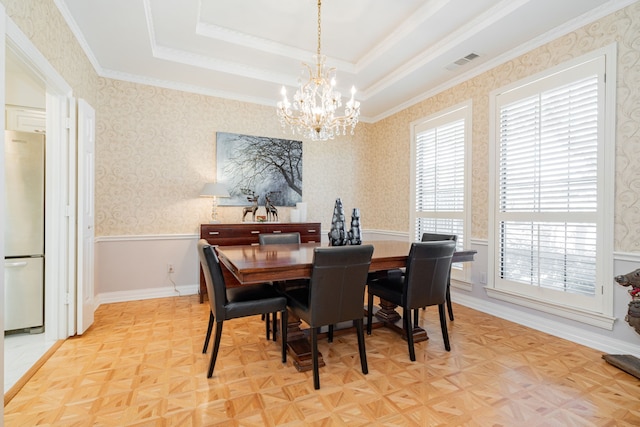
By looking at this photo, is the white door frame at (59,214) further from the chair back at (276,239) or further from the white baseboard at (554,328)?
the white baseboard at (554,328)

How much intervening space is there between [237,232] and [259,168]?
1.14m

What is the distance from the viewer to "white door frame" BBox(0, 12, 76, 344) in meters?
2.57

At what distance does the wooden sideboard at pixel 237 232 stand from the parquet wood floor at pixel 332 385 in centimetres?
94

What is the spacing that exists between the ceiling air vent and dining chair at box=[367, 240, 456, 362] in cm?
224

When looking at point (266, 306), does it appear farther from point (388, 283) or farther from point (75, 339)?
point (75, 339)

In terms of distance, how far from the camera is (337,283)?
1978 mm

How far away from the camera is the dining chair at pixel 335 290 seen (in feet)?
6.27

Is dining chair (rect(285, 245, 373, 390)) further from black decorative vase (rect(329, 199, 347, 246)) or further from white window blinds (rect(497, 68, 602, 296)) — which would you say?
white window blinds (rect(497, 68, 602, 296))

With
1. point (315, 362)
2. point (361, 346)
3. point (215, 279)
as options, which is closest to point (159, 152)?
point (215, 279)

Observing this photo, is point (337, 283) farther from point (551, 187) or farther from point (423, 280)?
point (551, 187)

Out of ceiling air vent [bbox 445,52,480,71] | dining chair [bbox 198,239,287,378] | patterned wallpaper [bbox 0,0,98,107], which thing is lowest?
dining chair [bbox 198,239,287,378]

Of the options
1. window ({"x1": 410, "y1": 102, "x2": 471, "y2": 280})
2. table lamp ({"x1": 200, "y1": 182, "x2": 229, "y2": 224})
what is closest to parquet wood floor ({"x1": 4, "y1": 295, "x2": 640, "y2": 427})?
window ({"x1": 410, "y1": 102, "x2": 471, "y2": 280})

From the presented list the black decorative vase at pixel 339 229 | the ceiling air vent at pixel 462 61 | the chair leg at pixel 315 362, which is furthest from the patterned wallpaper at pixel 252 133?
the chair leg at pixel 315 362

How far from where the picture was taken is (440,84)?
13.2 ft
